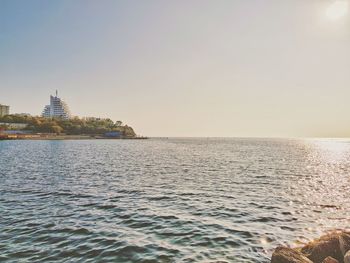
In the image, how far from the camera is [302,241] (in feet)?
55.8

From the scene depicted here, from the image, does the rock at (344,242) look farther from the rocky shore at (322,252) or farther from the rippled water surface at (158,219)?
the rippled water surface at (158,219)

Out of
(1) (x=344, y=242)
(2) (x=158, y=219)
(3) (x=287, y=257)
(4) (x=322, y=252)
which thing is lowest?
(2) (x=158, y=219)

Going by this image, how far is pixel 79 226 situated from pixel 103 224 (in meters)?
1.68

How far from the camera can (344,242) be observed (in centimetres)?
1278

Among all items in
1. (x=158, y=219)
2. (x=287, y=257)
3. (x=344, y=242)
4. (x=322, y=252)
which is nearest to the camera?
(x=287, y=257)

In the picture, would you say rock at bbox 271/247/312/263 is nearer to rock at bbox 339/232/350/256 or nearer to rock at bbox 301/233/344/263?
rock at bbox 301/233/344/263

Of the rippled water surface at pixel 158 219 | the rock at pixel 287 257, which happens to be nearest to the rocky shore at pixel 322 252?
the rock at pixel 287 257

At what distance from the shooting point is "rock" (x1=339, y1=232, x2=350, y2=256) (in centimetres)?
1256

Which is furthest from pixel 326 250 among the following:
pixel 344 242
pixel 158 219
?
pixel 158 219

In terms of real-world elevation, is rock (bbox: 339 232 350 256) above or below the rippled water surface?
above

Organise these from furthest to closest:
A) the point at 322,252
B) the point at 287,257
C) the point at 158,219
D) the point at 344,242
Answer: the point at 158,219 → the point at 322,252 → the point at 344,242 → the point at 287,257

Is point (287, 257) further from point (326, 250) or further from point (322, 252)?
point (326, 250)

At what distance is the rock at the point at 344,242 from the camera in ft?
41.2

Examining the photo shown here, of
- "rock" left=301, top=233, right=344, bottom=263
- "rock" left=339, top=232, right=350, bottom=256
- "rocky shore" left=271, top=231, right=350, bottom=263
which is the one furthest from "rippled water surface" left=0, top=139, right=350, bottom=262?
"rock" left=339, top=232, right=350, bottom=256
